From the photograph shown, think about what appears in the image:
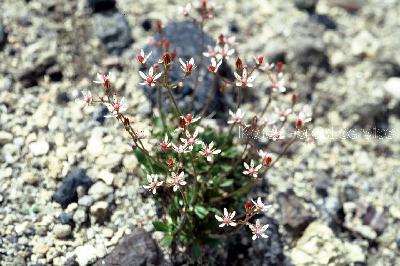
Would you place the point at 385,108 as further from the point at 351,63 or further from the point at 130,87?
the point at 130,87

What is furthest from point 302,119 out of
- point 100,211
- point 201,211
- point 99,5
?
point 99,5

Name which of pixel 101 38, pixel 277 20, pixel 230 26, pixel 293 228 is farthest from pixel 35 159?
pixel 277 20

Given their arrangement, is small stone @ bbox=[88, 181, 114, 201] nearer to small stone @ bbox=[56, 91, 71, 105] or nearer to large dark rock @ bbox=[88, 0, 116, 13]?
small stone @ bbox=[56, 91, 71, 105]

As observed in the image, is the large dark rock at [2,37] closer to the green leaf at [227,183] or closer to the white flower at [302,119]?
the green leaf at [227,183]

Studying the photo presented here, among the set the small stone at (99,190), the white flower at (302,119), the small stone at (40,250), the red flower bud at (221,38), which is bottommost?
the small stone at (40,250)

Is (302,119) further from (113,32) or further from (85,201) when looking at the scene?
(113,32)

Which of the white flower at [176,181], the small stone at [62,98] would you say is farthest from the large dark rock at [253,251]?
the small stone at [62,98]

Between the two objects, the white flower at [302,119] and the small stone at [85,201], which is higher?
the white flower at [302,119]

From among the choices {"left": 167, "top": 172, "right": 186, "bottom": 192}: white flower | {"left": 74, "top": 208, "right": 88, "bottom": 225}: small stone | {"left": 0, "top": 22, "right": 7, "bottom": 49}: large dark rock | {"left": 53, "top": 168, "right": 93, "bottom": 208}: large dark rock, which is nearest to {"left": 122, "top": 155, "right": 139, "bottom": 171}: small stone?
{"left": 53, "top": 168, "right": 93, "bottom": 208}: large dark rock
